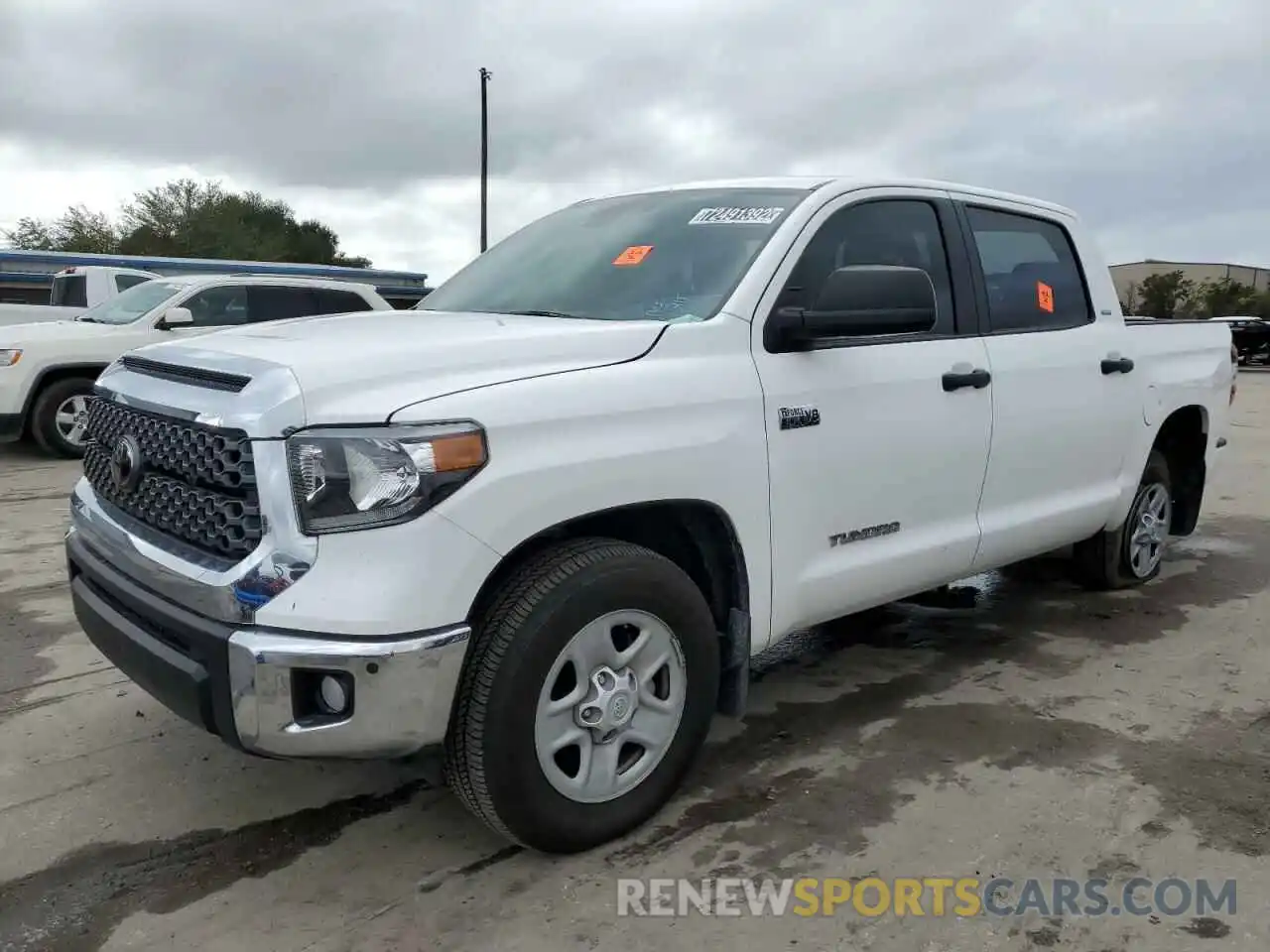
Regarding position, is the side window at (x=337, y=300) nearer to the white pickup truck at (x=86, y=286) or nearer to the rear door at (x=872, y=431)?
the white pickup truck at (x=86, y=286)

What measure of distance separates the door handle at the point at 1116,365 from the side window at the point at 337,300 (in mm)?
7999

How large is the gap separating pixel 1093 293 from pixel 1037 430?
1.03 m

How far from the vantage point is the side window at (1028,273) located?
4.10 meters

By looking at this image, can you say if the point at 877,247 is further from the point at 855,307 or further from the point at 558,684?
the point at 558,684

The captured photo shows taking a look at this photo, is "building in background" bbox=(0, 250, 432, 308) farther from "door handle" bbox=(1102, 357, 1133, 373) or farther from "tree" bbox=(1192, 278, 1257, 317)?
"tree" bbox=(1192, 278, 1257, 317)

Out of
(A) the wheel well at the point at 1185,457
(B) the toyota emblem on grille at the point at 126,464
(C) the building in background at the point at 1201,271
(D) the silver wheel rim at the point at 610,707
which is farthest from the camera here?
(C) the building in background at the point at 1201,271

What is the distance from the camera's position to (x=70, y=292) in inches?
550

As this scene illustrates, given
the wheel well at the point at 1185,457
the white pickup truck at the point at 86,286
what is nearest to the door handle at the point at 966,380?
the wheel well at the point at 1185,457

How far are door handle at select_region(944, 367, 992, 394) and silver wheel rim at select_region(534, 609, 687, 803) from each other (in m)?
1.45

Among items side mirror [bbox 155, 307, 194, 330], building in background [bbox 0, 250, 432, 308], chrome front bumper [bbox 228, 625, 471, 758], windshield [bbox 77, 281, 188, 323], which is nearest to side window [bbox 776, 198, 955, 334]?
chrome front bumper [bbox 228, 625, 471, 758]

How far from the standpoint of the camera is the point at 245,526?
7.96 feet

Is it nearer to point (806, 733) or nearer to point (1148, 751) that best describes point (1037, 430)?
point (1148, 751)

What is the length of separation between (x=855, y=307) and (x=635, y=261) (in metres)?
0.80

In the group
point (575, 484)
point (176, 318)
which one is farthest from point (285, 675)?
point (176, 318)
